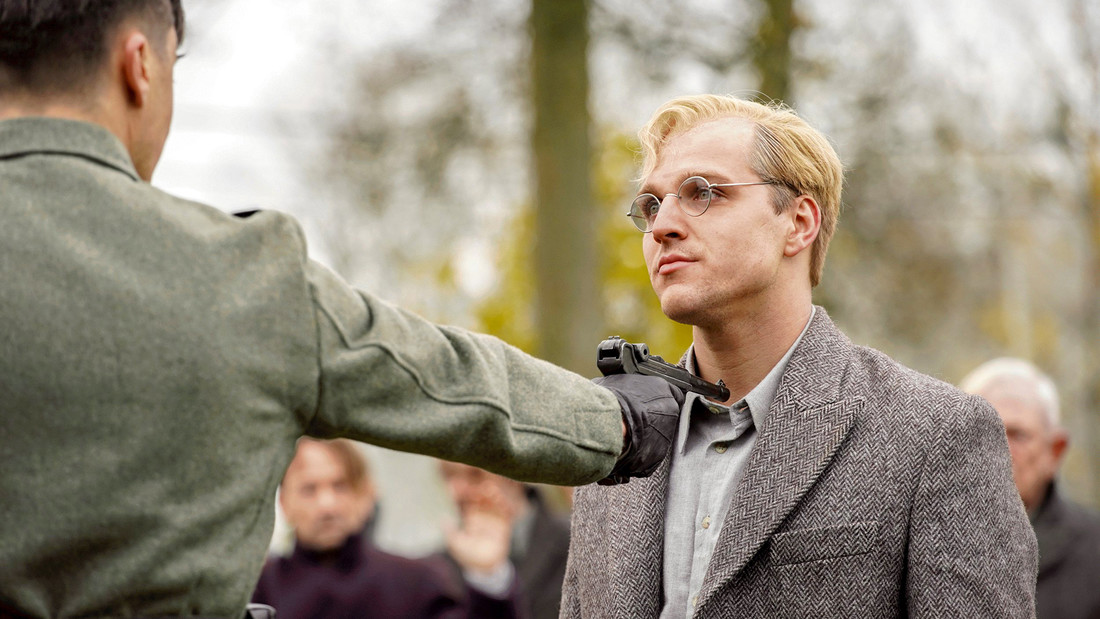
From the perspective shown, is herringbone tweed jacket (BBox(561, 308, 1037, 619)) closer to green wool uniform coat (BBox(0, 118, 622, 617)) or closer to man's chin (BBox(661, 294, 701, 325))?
man's chin (BBox(661, 294, 701, 325))

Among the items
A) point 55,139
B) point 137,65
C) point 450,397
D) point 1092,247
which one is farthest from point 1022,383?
point 1092,247

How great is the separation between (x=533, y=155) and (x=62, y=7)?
8.25 metres

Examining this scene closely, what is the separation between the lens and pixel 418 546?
46.6ft

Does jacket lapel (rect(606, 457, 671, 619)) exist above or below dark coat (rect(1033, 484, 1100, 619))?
above

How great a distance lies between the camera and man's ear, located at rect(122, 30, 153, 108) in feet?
6.88

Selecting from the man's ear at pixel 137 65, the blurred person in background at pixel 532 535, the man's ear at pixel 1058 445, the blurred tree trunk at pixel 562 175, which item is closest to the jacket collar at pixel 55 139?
the man's ear at pixel 137 65

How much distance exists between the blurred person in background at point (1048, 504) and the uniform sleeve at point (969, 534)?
8.89 feet

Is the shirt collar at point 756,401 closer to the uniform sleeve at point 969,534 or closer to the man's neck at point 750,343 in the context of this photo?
the man's neck at point 750,343

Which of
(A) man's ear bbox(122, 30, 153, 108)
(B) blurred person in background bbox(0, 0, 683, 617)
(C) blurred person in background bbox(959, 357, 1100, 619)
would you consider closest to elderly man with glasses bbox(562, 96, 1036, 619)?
(B) blurred person in background bbox(0, 0, 683, 617)

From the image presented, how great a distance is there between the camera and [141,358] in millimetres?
1904

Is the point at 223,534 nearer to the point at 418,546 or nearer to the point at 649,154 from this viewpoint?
the point at 649,154

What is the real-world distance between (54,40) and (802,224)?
199cm

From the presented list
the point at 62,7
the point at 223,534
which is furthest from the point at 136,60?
the point at 223,534

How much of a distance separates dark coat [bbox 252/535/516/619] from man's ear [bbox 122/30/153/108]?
161 inches
